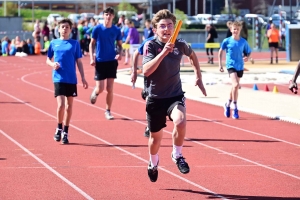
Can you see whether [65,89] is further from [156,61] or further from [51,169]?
[156,61]

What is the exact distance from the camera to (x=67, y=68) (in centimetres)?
1238

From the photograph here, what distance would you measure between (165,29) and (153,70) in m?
0.47

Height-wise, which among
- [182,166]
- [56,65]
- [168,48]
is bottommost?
[182,166]

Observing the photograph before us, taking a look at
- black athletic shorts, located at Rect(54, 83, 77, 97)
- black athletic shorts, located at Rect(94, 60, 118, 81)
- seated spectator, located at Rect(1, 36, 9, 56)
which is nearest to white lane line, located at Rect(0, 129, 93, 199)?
black athletic shorts, located at Rect(54, 83, 77, 97)

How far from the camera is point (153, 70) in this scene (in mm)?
8492

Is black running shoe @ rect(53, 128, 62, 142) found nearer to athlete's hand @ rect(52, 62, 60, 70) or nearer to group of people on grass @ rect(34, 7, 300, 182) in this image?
group of people on grass @ rect(34, 7, 300, 182)

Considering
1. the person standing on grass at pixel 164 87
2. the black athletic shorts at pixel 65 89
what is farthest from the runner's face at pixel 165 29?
the black athletic shorts at pixel 65 89

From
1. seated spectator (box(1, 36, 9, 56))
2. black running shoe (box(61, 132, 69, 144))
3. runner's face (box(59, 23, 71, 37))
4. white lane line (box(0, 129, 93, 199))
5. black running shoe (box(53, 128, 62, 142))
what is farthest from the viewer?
seated spectator (box(1, 36, 9, 56))

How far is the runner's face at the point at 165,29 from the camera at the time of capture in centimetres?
862

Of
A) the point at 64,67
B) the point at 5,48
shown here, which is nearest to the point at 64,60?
the point at 64,67

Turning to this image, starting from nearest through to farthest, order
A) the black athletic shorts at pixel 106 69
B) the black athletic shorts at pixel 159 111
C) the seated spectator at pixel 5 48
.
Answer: the black athletic shorts at pixel 159 111 → the black athletic shorts at pixel 106 69 → the seated spectator at pixel 5 48

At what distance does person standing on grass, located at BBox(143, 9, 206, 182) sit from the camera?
865 cm

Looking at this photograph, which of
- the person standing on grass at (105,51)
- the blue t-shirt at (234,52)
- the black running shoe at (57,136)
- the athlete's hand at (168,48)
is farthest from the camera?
the blue t-shirt at (234,52)

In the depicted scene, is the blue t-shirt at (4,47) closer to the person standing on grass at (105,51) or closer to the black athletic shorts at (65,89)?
the person standing on grass at (105,51)
